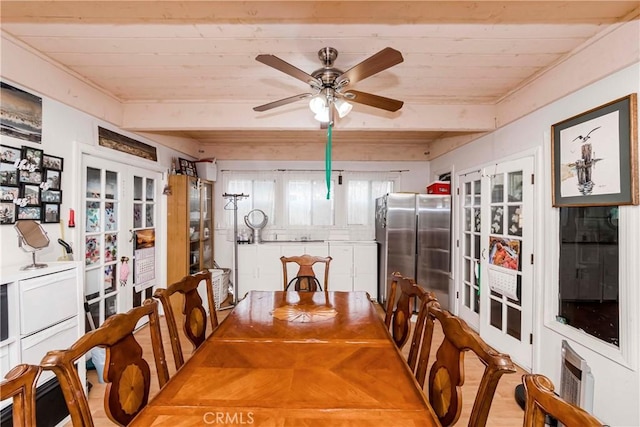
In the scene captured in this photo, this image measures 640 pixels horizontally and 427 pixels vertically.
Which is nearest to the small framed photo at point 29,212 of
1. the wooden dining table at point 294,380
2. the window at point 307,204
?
the wooden dining table at point 294,380

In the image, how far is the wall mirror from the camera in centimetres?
183

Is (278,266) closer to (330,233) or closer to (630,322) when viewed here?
(330,233)

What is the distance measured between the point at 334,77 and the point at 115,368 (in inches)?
69.2

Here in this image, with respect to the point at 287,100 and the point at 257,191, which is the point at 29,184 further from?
the point at 257,191

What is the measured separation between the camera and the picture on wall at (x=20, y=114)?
1.86 m

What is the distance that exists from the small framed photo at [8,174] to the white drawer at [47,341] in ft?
3.07

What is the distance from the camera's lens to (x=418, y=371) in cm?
136

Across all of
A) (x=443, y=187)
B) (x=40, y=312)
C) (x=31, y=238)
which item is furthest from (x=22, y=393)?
(x=443, y=187)

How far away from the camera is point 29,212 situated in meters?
2.02

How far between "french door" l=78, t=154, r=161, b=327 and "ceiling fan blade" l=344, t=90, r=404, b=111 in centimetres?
232

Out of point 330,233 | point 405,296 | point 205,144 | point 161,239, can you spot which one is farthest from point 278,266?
point 405,296

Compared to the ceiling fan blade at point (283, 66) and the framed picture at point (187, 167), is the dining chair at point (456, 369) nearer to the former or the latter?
the ceiling fan blade at point (283, 66)

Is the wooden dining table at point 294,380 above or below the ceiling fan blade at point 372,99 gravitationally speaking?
below

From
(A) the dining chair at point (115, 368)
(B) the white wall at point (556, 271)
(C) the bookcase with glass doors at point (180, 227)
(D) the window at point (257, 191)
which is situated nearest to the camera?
(A) the dining chair at point (115, 368)
